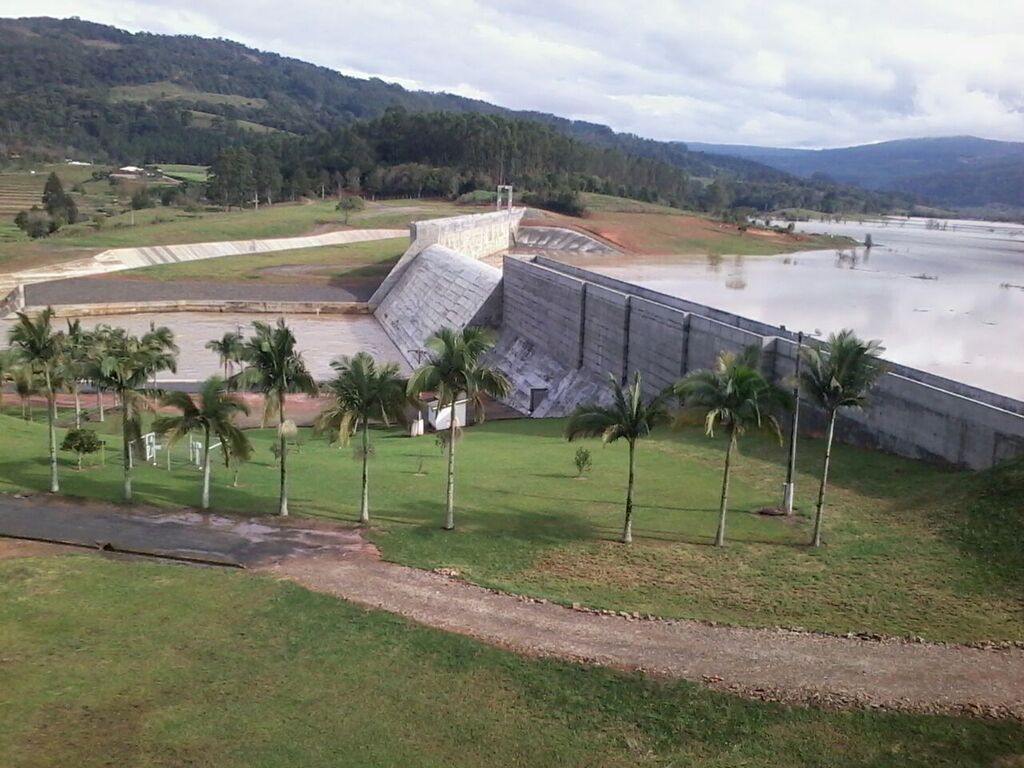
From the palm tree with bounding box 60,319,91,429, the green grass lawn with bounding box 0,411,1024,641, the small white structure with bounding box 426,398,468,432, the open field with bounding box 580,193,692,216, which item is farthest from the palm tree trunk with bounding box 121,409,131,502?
the open field with bounding box 580,193,692,216

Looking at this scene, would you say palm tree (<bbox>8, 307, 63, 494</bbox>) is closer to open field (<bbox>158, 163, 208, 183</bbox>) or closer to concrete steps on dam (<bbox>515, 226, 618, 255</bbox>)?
concrete steps on dam (<bbox>515, 226, 618, 255</bbox>)

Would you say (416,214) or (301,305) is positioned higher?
(416,214)

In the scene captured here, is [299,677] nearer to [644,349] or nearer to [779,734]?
[779,734]

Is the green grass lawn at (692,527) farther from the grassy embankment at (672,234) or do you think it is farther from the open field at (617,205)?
the open field at (617,205)

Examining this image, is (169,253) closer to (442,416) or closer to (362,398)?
(442,416)

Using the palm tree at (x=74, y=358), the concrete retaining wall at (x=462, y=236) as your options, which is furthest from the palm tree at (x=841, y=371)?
the concrete retaining wall at (x=462, y=236)

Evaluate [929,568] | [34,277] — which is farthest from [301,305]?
[929,568]
